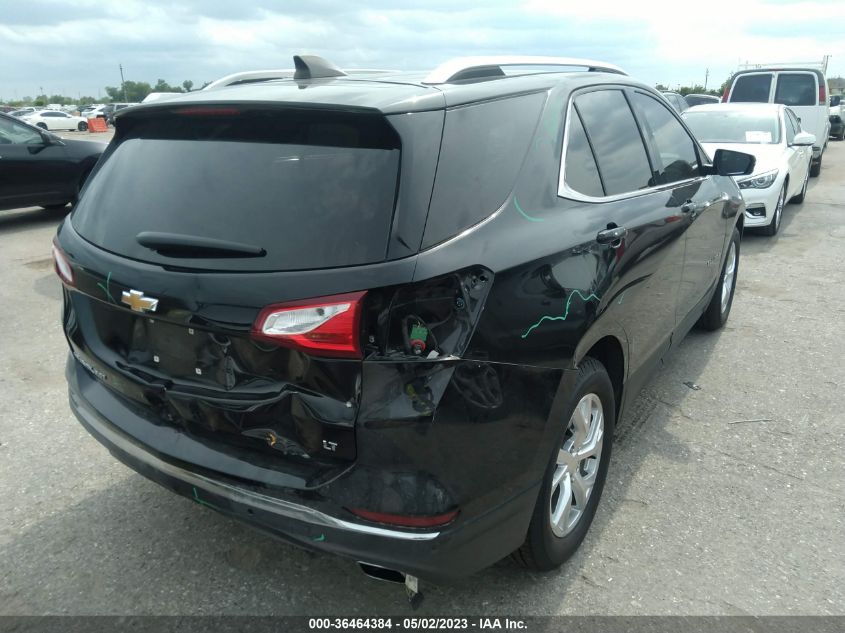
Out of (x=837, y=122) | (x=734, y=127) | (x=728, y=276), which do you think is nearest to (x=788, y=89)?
(x=734, y=127)

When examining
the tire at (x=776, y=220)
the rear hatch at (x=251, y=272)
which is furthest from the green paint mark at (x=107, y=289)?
the tire at (x=776, y=220)

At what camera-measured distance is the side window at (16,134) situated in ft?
30.9

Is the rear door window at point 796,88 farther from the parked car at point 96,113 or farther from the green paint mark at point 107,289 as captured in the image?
the parked car at point 96,113

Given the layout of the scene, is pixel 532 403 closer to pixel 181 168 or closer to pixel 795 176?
pixel 181 168

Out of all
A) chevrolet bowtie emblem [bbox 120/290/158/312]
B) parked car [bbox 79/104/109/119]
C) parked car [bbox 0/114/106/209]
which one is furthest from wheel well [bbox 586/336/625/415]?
parked car [bbox 79/104/109/119]

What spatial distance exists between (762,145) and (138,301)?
9023 mm

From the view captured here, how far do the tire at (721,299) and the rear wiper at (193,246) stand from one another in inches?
151

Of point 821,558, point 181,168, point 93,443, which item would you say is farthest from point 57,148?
point 821,558

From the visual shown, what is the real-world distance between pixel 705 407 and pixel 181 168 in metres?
3.19

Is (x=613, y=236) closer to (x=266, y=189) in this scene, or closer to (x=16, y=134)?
(x=266, y=189)

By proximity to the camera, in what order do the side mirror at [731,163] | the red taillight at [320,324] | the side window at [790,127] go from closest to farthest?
the red taillight at [320,324] → the side mirror at [731,163] → the side window at [790,127]

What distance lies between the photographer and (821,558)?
277 centimetres

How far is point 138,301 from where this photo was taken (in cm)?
219

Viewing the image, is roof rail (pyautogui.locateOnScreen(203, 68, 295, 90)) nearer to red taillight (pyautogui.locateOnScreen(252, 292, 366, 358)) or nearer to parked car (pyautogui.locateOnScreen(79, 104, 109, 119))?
red taillight (pyautogui.locateOnScreen(252, 292, 366, 358))
